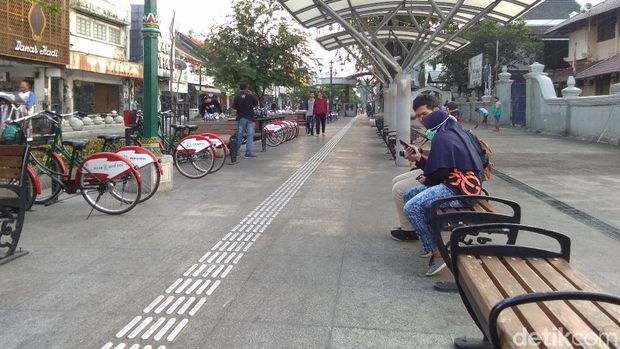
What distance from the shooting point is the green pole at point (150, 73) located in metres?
8.54

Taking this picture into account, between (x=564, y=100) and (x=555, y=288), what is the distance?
2071 cm

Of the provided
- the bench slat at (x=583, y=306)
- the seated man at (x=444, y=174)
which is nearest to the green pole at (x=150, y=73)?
the seated man at (x=444, y=174)

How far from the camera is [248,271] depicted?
16.0 ft

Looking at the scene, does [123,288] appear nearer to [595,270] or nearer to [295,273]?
[295,273]

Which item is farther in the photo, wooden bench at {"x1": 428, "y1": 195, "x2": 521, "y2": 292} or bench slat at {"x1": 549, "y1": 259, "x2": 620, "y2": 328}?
wooden bench at {"x1": 428, "y1": 195, "x2": 521, "y2": 292}

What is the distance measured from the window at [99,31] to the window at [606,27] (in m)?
29.5

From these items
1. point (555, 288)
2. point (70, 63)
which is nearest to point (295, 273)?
point (555, 288)

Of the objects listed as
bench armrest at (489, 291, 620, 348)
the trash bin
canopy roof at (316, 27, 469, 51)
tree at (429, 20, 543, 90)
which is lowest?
bench armrest at (489, 291, 620, 348)

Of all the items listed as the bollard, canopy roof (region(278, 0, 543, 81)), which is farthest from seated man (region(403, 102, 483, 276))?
the bollard

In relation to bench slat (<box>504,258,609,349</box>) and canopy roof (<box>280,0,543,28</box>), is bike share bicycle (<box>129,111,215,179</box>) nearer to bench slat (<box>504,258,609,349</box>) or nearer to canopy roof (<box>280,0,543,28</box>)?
canopy roof (<box>280,0,543,28</box>)

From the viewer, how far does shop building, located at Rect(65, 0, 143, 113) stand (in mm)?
32781

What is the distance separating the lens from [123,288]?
14.5 ft

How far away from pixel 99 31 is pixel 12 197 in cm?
3370

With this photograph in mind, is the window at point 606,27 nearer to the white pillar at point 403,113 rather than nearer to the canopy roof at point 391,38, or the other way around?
the canopy roof at point 391,38
